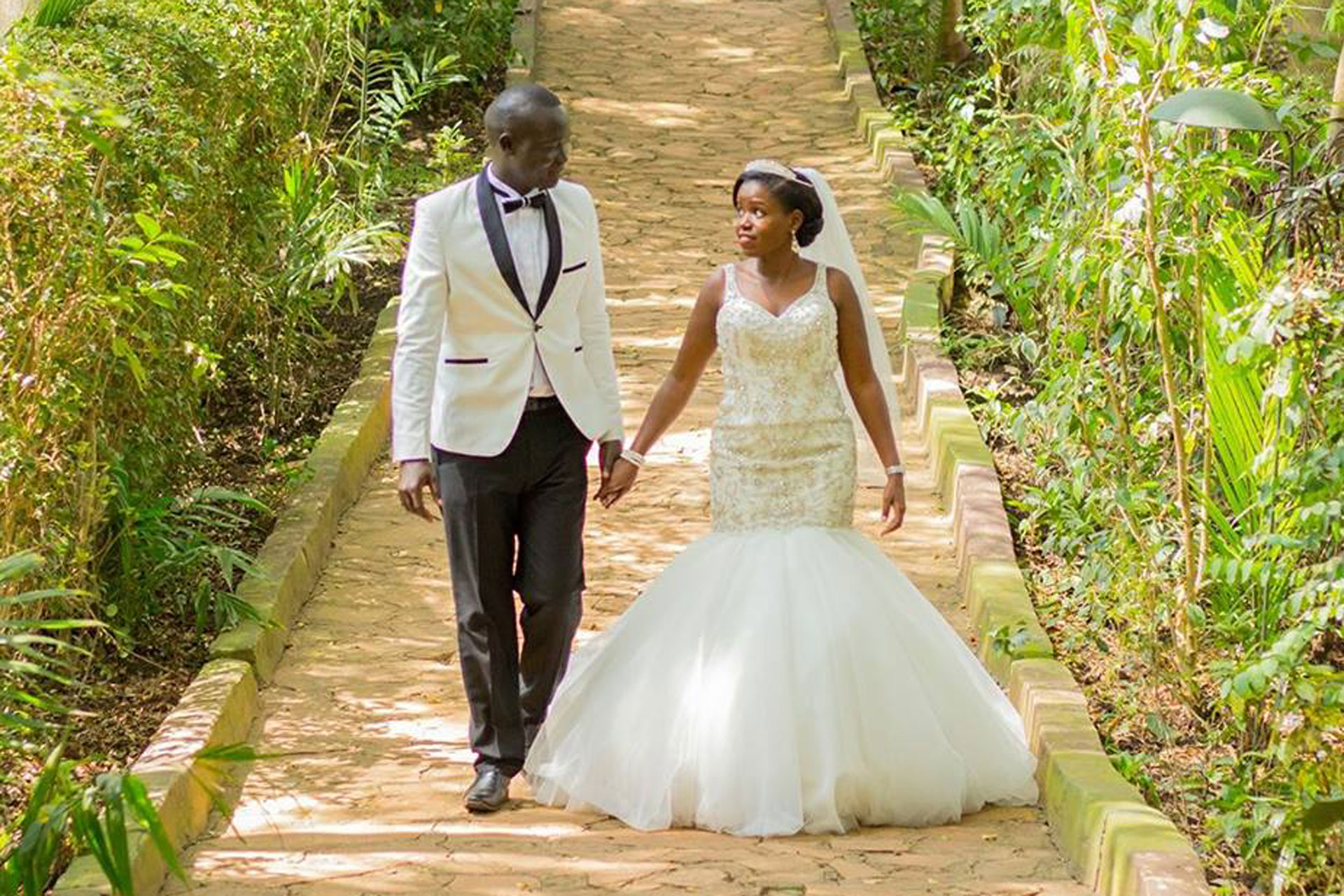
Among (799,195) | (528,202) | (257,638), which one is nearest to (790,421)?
(799,195)

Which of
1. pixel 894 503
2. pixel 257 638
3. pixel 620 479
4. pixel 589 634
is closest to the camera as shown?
pixel 620 479

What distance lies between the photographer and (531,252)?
6.25m

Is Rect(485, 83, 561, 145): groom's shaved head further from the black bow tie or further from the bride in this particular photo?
the bride

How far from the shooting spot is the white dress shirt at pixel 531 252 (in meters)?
6.21

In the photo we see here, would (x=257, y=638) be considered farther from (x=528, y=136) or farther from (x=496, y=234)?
(x=528, y=136)

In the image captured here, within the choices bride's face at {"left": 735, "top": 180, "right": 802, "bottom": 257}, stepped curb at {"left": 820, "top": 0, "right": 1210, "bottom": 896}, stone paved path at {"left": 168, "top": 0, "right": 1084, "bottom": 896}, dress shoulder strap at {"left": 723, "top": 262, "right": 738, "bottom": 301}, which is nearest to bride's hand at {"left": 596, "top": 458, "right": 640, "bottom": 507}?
dress shoulder strap at {"left": 723, "top": 262, "right": 738, "bottom": 301}

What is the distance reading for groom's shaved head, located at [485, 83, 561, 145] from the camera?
237 inches

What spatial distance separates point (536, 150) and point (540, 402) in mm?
754

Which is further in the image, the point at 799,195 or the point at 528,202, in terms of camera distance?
the point at 799,195

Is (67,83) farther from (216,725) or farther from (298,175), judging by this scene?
(298,175)

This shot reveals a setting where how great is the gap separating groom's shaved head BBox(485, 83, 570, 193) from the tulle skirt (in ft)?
4.23

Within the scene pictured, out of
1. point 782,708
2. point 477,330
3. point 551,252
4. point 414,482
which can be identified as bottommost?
point 782,708

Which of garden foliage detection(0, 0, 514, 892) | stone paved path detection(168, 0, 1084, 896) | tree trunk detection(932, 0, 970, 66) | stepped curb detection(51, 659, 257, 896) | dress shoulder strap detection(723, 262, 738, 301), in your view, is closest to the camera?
stepped curb detection(51, 659, 257, 896)

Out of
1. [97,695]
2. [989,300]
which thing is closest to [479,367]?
[97,695]
